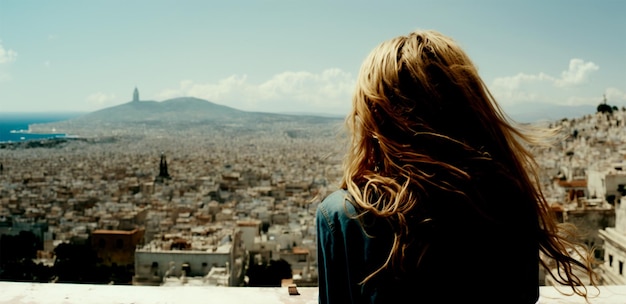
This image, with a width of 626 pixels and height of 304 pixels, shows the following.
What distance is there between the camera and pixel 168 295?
1.21 m

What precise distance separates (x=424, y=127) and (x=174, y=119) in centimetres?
9139

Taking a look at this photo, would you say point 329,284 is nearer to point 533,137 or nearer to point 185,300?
point 533,137

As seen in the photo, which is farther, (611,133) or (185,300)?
(611,133)

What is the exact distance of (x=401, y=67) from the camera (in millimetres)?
778

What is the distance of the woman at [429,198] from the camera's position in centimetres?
71

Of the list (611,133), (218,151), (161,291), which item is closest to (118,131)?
(218,151)

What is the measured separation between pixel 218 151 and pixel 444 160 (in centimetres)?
5819

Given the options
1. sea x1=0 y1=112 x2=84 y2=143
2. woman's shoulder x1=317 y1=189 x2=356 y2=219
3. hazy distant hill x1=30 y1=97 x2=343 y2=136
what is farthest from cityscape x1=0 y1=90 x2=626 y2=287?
hazy distant hill x1=30 y1=97 x2=343 y2=136

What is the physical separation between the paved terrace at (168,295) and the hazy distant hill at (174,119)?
7550cm

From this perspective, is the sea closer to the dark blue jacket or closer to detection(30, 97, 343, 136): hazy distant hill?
detection(30, 97, 343, 136): hazy distant hill

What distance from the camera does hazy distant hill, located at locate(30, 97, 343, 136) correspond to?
3216 inches

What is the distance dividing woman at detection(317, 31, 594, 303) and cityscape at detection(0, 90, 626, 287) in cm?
16

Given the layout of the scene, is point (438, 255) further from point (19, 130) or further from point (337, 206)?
point (19, 130)

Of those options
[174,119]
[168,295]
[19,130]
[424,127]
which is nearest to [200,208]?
[168,295]
